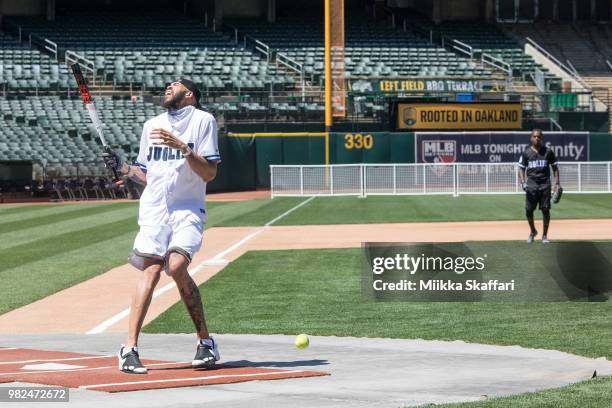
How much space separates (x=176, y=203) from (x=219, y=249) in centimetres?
1336

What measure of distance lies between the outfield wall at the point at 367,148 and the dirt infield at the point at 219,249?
2230 cm

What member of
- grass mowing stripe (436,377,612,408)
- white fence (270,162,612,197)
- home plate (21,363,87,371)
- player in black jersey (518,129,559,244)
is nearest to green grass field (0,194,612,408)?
grass mowing stripe (436,377,612,408)

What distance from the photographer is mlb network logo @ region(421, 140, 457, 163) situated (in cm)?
5172

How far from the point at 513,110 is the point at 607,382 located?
46379mm

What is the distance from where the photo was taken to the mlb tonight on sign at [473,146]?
51.7 metres

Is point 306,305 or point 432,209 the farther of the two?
point 432,209

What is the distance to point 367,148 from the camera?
172 ft

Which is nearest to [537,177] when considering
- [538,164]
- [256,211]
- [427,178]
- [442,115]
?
[538,164]

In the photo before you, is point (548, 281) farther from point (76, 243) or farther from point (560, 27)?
point (560, 27)

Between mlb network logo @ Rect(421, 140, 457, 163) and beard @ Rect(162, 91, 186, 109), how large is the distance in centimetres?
4334

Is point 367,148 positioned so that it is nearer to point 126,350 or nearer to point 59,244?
point 59,244

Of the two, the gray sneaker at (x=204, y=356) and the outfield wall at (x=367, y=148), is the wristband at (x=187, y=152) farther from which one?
the outfield wall at (x=367, y=148)

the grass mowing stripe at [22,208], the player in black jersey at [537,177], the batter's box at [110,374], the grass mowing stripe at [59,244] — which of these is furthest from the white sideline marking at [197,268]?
the grass mowing stripe at [22,208]

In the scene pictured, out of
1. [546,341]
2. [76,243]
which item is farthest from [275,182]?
[546,341]
